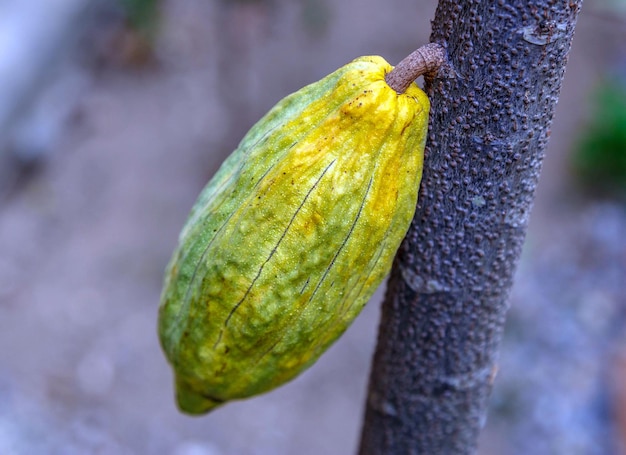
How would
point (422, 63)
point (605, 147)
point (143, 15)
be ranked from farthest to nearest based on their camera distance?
point (143, 15)
point (605, 147)
point (422, 63)

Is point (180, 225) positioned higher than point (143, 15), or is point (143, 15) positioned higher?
point (143, 15)

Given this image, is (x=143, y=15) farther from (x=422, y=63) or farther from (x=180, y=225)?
(x=422, y=63)

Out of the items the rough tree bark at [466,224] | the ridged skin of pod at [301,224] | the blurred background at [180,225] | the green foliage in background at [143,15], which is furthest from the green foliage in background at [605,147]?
the ridged skin of pod at [301,224]

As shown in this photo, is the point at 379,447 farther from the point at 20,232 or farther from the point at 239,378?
the point at 20,232

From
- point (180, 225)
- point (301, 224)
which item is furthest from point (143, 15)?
point (301, 224)

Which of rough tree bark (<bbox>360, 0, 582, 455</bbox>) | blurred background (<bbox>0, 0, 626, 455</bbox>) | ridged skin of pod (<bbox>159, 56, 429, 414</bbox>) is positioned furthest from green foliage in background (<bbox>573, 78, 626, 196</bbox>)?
ridged skin of pod (<bbox>159, 56, 429, 414</bbox>)

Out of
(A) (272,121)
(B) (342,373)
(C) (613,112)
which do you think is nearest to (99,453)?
(B) (342,373)

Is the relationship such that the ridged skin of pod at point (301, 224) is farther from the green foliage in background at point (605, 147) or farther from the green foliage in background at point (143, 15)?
the green foliage in background at point (143, 15)

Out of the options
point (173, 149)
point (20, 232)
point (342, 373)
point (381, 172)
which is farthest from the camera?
point (173, 149)
